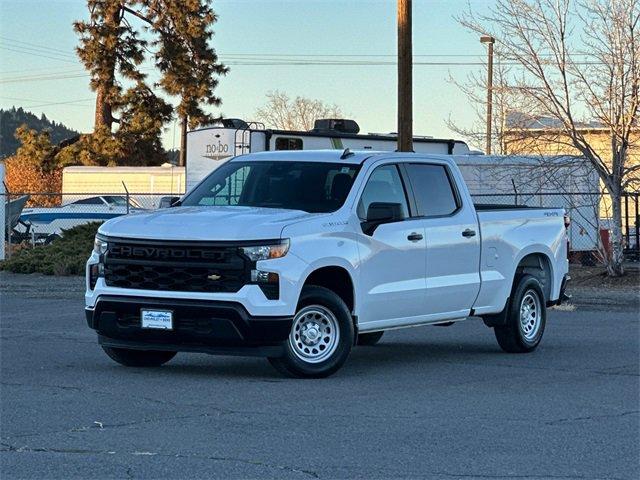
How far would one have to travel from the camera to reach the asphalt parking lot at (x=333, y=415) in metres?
7.60

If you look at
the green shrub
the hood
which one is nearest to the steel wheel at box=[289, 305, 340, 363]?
the hood

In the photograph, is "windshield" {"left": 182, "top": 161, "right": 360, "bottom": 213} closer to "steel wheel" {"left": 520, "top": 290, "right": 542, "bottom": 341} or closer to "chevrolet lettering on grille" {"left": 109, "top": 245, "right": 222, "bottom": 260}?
"chevrolet lettering on grille" {"left": 109, "top": 245, "right": 222, "bottom": 260}

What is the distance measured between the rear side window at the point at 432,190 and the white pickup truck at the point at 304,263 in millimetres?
16

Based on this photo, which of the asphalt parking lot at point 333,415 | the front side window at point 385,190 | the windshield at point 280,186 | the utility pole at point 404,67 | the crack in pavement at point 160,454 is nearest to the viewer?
the crack in pavement at point 160,454

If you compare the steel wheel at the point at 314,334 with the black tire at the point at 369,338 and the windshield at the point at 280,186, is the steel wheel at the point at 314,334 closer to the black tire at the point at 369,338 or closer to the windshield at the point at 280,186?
the windshield at the point at 280,186

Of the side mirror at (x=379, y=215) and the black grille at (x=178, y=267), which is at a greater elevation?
the side mirror at (x=379, y=215)

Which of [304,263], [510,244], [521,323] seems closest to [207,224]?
[304,263]

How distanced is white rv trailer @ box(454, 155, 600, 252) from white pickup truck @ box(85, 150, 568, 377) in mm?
11574

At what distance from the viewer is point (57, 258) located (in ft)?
86.8

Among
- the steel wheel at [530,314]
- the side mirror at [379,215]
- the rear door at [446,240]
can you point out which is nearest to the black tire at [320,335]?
the side mirror at [379,215]

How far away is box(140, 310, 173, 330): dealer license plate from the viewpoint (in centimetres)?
1109

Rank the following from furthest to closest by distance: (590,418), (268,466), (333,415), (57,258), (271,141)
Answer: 1. (271,141)
2. (57,258)
3. (590,418)
4. (333,415)
5. (268,466)

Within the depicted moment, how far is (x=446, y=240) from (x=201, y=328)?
3.00m

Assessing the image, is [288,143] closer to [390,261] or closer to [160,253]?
[390,261]
